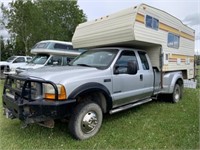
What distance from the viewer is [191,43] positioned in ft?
28.6

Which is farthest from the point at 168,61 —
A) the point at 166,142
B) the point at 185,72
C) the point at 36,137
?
the point at 36,137

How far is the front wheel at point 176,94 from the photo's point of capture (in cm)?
682

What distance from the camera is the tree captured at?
2384 cm

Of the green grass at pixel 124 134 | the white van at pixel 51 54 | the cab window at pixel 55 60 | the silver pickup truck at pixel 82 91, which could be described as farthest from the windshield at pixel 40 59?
the green grass at pixel 124 134

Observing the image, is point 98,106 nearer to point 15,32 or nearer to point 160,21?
point 160,21

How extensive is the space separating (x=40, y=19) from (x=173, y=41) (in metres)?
22.3

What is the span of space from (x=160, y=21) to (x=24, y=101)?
4.78 meters

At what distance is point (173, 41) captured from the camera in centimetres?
709

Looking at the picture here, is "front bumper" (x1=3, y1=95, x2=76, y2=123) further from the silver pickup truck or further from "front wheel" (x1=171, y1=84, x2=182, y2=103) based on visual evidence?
"front wheel" (x1=171, y1=84, x2=182, y2=103)

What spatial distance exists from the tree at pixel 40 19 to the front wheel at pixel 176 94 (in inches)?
851

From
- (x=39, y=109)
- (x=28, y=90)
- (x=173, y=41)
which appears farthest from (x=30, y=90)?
(x=173, y=41)

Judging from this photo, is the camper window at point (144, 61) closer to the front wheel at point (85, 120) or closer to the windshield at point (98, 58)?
the windshield at point (98, 58)

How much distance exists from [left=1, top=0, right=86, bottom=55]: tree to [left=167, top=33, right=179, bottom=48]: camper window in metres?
20.9

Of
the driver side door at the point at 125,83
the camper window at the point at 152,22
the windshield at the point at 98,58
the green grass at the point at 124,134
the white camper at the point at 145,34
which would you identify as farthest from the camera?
the camper window at the point at 152,22
